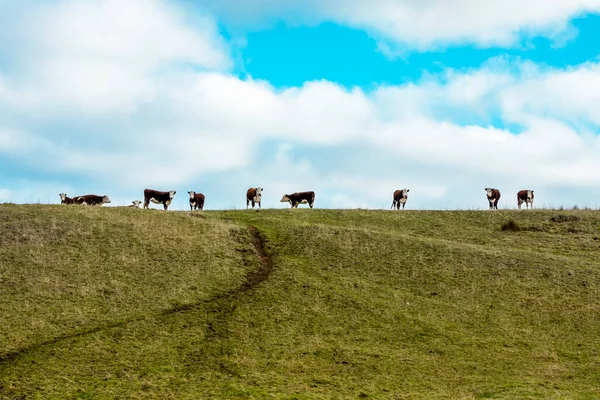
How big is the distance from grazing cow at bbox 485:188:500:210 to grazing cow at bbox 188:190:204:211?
20.6 metres

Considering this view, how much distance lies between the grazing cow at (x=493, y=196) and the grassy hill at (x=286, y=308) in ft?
32.1

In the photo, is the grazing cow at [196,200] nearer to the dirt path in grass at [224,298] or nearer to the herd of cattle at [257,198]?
the herd of cattle at [257,198]

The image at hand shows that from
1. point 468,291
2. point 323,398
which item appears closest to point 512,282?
point 468,291

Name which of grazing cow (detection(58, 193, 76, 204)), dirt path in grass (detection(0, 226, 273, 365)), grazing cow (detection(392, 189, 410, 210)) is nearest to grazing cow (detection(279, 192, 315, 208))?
grazing cow (detection(392, 189, 410, 210))

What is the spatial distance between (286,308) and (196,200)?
23.4 meters

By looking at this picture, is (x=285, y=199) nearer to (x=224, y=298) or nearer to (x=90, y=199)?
(x=90, y=199)

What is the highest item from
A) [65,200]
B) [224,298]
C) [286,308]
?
[65,200]

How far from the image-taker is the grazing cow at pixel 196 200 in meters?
46.5

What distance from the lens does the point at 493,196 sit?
49094 millimetres

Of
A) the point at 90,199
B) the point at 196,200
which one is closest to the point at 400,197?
the point at 196,200

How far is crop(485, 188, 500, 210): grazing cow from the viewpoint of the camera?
1924 inches

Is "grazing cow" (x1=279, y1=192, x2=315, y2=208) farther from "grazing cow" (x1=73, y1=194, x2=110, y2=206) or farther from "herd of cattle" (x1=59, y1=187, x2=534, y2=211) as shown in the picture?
"grazing cow" (x1=73, y1=194, x2=110, y2=206)

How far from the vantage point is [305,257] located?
103 ft

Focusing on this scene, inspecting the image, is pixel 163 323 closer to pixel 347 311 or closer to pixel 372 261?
pixel 347 311
